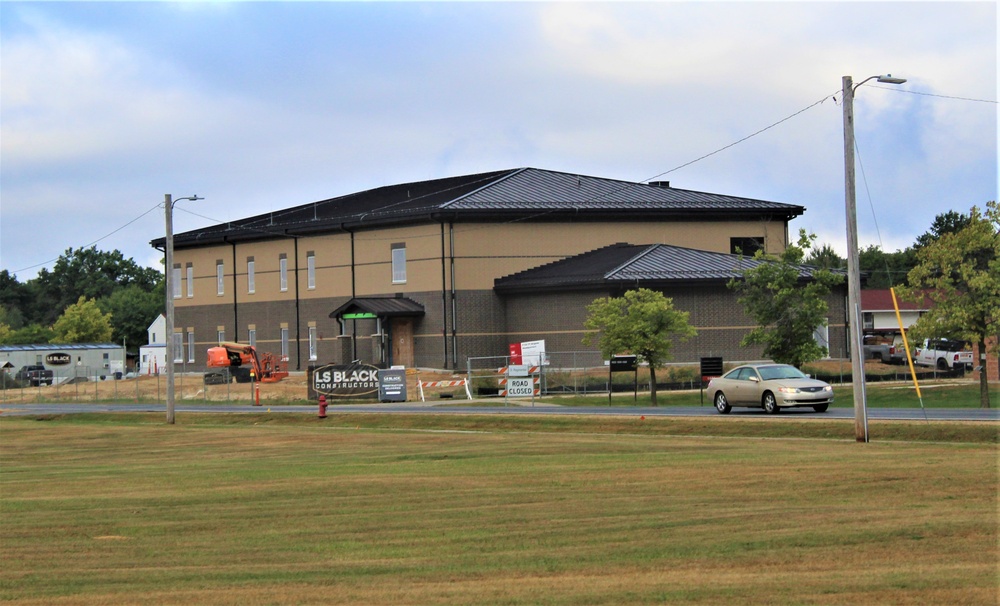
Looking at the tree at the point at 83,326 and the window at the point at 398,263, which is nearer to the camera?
the window at the point at 398,263

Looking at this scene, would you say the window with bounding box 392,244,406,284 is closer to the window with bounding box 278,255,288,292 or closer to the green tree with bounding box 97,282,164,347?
the window with bounding box 278,255,288,292

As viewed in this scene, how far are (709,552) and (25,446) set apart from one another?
969 inches

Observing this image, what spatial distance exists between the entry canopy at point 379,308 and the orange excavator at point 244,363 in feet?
16.9

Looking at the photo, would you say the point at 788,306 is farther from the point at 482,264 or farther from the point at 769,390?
the point at 482,264

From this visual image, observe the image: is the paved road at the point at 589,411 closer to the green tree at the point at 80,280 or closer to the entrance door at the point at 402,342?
the entrance door at the point at 402,342

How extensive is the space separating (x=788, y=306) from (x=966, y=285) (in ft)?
30.8

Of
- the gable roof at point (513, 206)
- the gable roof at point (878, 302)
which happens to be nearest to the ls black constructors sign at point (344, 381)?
the gable roof at point (513, 206)

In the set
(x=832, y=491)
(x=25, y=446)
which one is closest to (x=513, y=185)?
(x=25, y=446)

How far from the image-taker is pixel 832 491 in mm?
16156

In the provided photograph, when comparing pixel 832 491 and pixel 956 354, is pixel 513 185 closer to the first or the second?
pixel 956 354

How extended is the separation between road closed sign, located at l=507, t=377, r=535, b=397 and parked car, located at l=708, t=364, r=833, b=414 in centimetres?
1470

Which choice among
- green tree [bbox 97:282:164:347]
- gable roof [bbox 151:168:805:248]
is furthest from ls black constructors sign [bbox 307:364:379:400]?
green tree [bbox 97:282:164:347]

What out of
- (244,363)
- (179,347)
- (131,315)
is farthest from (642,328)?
(131,315)

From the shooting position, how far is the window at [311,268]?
71188mm
